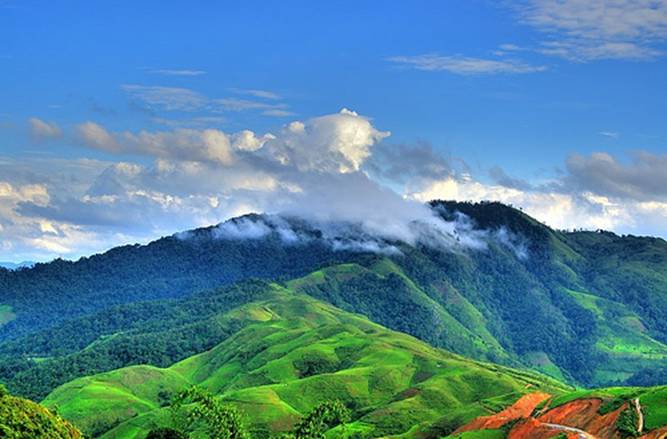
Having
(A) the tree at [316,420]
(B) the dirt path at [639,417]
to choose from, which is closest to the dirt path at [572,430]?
(B) the dirt path at [639,417]

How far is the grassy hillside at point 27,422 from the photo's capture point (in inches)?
3226

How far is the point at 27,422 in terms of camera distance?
278 feet

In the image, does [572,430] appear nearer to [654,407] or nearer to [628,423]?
[628,423]

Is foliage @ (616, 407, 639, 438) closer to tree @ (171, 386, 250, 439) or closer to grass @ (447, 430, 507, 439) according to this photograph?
grass @ (447, 430, 507, 439)

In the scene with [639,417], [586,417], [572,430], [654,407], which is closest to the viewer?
[639,417]

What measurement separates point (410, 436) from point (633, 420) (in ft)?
286

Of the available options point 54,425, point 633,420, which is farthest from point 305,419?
point 633,420

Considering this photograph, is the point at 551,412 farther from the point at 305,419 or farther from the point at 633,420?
the point at 305,419

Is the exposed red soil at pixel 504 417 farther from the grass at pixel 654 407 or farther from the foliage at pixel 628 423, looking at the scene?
the foliage at pixel 628 423

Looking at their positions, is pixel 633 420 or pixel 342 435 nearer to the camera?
pixel 342 435

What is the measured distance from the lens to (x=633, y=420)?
110188 millimetres

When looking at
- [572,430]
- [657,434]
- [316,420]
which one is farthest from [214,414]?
[572,430]

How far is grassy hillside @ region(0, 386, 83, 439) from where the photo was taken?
81938 mm

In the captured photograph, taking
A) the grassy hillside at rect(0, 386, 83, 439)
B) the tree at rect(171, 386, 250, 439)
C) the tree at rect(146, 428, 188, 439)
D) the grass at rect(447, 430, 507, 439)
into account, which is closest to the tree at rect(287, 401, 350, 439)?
the tree at rect(171, 386, 250, 439)
